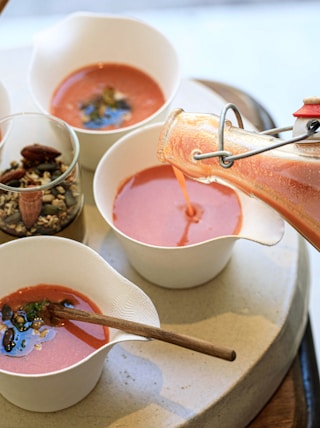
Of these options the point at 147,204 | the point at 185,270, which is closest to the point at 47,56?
the point at 147,204

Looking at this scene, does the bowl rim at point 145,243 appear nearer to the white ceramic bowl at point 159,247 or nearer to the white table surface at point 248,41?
the white ceramic bowl at point 159,247

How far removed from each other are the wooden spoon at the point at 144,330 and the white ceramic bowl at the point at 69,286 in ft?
0.04

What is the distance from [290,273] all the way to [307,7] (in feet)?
4.56

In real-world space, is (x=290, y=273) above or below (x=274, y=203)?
below

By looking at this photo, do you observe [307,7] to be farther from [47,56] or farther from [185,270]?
[185,270]

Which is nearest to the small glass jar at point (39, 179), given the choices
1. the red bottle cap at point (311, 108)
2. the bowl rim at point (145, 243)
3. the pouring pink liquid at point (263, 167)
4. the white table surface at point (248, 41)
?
the bowl rim at point (145, 243)

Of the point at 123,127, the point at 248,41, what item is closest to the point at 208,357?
the point at 123,127

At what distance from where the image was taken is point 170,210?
957mm

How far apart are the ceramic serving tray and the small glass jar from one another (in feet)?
0.27

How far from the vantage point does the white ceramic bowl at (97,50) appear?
1.13 metres

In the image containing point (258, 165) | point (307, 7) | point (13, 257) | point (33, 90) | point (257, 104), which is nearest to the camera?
point (258, 165)

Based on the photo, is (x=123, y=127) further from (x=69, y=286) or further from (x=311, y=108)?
(x=311, y=108)

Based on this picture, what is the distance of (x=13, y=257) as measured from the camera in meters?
0.86

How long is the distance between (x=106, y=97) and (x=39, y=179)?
263 mm
